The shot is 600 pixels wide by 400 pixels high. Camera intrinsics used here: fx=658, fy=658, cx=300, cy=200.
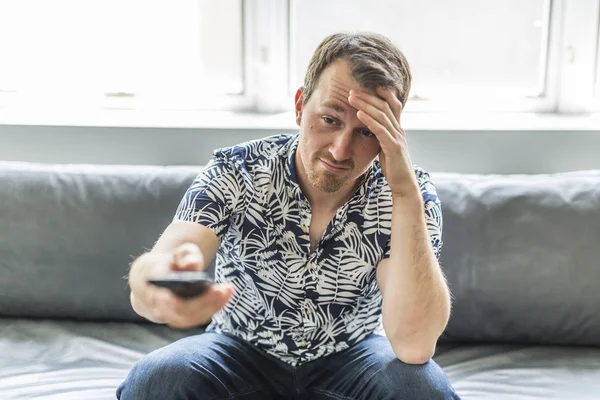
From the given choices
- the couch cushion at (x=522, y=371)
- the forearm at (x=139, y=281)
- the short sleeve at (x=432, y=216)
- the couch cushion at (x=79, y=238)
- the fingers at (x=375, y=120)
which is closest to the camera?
the forearm at (x=139, y=281)

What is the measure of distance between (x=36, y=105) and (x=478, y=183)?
155 centimetres

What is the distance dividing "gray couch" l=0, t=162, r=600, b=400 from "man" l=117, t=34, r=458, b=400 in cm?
32

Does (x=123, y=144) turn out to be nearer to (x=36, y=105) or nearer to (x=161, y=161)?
(x=161, y=161)

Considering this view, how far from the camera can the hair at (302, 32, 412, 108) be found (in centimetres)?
132

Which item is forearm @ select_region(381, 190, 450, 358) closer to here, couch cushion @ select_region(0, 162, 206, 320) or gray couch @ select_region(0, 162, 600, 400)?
gray couch @ select_region(0, 162, 600, 400)

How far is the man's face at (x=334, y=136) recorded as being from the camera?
1.32 m

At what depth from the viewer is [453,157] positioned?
2.06 m

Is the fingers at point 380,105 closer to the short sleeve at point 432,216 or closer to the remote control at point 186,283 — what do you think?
the short sleeve at point 432,216

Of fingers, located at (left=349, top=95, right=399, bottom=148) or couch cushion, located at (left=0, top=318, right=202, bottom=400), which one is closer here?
fingers, located at (left=349, top=95, right=399, bottom=148)

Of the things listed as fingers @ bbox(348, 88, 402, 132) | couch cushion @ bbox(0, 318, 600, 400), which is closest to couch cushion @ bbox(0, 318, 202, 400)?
couch cushion @ bbox(0, 318, 600, 400)

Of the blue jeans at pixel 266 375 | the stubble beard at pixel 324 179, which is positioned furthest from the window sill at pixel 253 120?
the blue jeans at pixel 266 375

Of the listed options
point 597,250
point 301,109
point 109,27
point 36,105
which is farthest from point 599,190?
point 36,105

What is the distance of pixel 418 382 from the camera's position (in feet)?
4.09

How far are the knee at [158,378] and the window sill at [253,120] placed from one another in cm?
95
